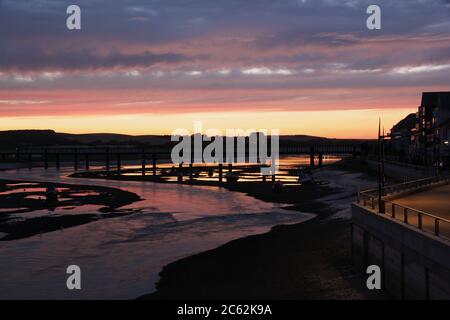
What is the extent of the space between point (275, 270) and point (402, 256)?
26.4ft

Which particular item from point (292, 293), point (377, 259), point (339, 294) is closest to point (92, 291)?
point (292, 293)

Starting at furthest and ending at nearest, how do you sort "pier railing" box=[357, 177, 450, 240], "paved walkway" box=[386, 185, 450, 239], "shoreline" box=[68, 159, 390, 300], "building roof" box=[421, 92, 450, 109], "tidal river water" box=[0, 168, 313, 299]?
"building roof" box=[421, 92, 450, 109] < "tidal river water" box=[0, 168, 313, 299] < "shoreline" box=[68, 159, 390, 300] < "paved walkway" box=[386, 185, 450, 239] < "pier railing" box=[357, 177, 450, 240]

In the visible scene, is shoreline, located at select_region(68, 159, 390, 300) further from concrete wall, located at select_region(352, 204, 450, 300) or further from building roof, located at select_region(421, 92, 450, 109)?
building roof, located at select_region(421, 92, 450, 109)

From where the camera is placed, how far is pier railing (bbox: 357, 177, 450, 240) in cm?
Result: 1891

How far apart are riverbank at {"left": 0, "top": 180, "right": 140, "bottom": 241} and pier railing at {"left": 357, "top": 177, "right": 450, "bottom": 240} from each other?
71.7 ft

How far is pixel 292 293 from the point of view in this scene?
22953 mm

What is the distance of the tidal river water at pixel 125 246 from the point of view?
81.5 ft

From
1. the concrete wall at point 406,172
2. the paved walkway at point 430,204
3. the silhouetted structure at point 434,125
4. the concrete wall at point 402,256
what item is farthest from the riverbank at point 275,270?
the silhouetted structure at point 434,125

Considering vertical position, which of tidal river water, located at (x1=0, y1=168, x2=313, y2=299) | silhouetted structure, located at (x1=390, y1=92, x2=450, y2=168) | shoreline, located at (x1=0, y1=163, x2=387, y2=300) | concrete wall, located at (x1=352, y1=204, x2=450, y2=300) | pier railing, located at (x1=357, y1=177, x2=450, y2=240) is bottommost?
tidal river water, located at (x1=0, y1=168, x2=313, y2=299)

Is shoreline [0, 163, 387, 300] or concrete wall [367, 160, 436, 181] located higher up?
concrete wall [367, 160, 436, 181]

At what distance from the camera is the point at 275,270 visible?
88.4 ft

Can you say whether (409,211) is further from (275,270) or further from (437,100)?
(437,100)

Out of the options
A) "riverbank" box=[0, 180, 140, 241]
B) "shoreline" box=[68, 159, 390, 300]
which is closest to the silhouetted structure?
"riverbank" box=[0, 180, 140, 241]
